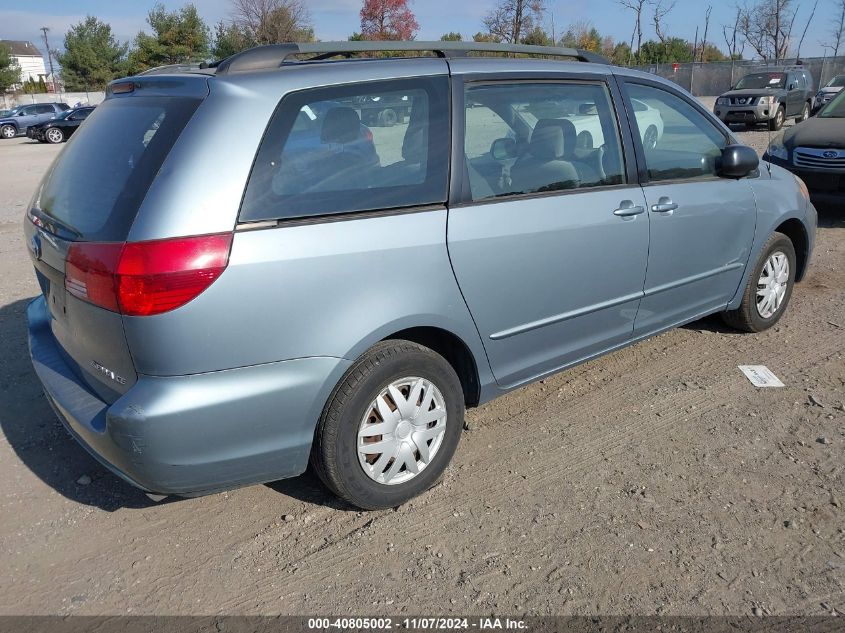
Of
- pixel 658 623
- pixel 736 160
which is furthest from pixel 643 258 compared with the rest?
pixel 658 623

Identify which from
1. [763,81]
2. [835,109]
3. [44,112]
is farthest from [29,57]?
[835,109]

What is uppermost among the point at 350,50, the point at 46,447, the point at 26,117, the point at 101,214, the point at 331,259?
the point at 350,50

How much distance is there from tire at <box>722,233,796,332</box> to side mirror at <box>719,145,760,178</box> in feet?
2.23

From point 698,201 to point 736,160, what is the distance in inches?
14.6

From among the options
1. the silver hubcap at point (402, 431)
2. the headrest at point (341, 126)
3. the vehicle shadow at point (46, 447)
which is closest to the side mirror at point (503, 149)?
the headrest at point (341, 126)

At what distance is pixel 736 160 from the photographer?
4121 millimetres

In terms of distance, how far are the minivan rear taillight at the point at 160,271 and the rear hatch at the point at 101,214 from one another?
0.07 ft

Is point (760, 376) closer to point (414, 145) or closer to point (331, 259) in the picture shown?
point (414, 145)

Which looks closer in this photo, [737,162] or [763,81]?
[737,162]

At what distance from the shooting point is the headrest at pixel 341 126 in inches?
107

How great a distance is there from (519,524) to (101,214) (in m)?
2.04

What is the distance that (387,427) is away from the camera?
2.92 m

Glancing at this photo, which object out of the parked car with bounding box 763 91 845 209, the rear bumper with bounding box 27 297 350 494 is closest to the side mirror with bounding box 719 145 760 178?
the rear bumper with bounding box 27 297 350 494

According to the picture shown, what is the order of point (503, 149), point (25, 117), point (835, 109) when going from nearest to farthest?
point (503, 149) < point (835, 109) < point (25, 117)
